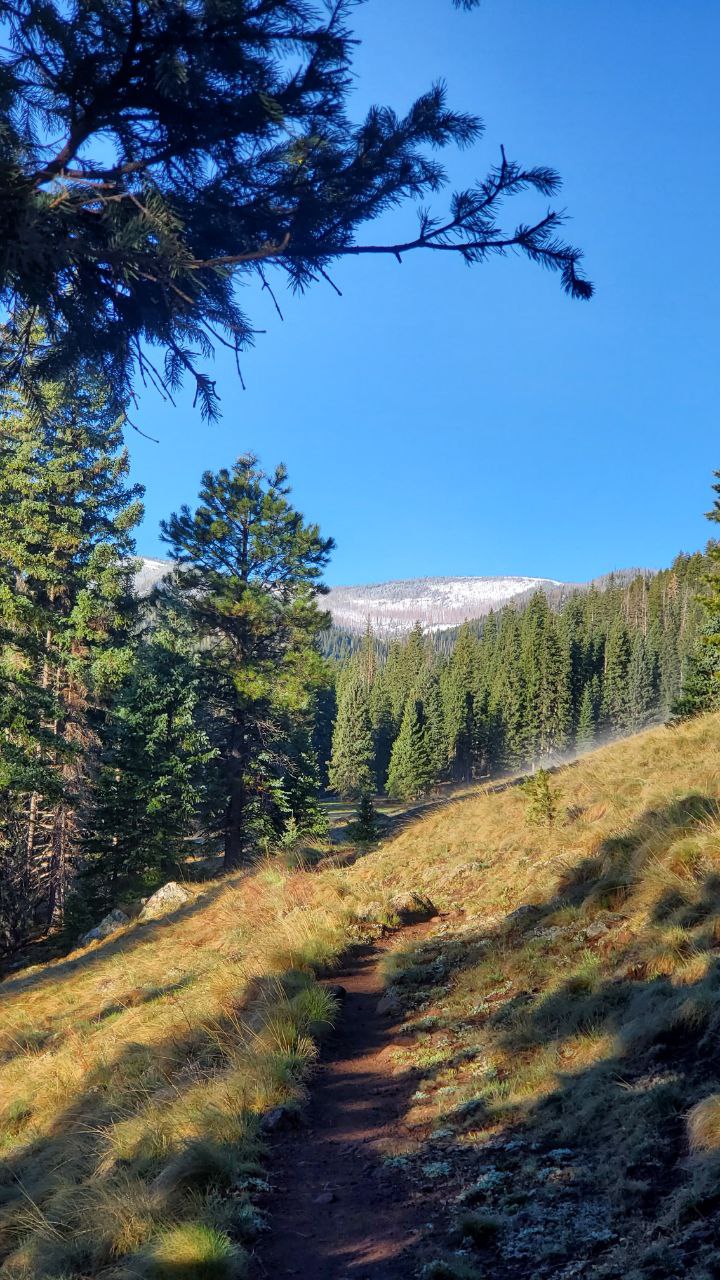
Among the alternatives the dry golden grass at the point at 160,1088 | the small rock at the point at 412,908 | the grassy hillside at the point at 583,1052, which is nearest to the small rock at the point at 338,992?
the dry golden grass at the point at 160,1088

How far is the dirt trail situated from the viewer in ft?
9.76

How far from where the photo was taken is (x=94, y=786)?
19672mm

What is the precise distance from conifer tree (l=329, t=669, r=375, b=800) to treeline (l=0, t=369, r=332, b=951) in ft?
147

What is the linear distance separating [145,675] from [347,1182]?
18329mm

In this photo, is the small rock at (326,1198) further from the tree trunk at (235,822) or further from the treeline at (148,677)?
the tree trunk at (235,822)

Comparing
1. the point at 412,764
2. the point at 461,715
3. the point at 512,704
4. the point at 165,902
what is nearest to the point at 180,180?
the point at 165,902

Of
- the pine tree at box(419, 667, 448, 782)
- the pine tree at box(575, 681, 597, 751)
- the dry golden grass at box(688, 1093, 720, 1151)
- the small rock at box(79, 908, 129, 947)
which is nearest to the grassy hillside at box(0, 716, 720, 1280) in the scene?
the dry golden grass at box(688, 1093, 720, 1151)

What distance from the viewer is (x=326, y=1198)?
3455 mm

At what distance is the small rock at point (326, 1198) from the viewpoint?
3.44 meters

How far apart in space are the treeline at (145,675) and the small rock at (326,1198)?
14.7 metres

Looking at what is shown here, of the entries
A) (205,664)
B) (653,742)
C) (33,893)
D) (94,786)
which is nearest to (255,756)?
(205,664)

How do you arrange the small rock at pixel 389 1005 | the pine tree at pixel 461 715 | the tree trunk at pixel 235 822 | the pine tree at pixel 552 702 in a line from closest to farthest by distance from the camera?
the small rock at pixel 389 1005, the tree trunk at pixel 235 822, the pine tree at pixel 552 702, the pine tree at pixel 461 715

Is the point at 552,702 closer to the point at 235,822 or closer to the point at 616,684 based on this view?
the point at 616,684

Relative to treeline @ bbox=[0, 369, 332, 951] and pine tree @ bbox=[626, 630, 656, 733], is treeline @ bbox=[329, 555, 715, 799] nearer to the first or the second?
pine tree @ bbox=[626, 630, 656, 733]
